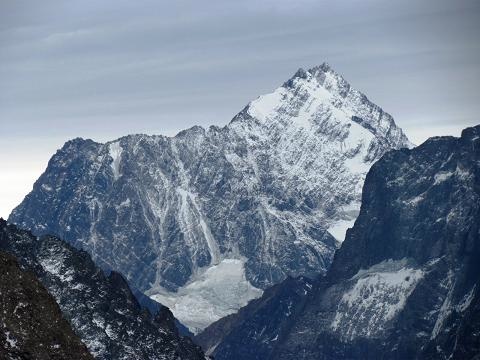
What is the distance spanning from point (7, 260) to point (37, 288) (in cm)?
408

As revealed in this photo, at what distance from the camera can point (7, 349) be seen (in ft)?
516

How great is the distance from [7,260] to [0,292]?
12.2ft

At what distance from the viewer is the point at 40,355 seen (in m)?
158

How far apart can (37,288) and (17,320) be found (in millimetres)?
4024

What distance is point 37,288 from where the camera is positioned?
161 metres

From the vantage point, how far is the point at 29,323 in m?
159

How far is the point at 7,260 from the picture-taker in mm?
162500

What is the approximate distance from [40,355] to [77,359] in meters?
3.91

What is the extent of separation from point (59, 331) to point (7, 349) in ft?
18.8

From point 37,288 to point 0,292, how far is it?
3.47 m

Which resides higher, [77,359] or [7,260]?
[7,260]

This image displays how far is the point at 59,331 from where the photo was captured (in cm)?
16062

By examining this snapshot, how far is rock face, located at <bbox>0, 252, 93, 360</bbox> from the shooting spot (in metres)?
158

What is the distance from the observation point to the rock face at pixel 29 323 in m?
158
